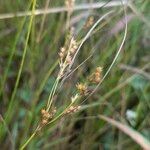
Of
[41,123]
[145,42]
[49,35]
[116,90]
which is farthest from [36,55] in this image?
[41,123]

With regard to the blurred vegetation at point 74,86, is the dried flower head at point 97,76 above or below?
above

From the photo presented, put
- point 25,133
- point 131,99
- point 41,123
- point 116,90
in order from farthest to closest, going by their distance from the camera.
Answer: point 131,99 → point 116,90 → point 25,133 → point 41,123

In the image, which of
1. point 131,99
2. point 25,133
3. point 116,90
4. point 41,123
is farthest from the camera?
point 131,99

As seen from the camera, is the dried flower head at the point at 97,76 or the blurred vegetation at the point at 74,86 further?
the blurred vegetation at the point at 74,86

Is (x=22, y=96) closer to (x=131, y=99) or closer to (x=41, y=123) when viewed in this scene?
(x=131, y=99)

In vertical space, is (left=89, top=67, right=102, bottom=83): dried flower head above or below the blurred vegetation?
above

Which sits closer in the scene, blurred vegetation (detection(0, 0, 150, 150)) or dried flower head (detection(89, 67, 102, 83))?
dried flower head (detection(89, 67, 102, 83))

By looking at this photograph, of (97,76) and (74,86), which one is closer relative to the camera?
(97,76)

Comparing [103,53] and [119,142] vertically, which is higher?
[103,53]
